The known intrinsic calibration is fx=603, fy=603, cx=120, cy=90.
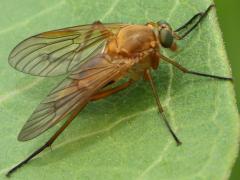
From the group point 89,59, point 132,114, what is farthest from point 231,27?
point 132,114

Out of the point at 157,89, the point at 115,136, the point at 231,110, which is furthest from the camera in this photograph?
the point at 157,89

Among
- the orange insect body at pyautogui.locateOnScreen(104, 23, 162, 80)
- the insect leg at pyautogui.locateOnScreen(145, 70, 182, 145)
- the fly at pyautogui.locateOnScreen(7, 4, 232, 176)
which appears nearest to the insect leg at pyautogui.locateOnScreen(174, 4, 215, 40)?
the fly at pyautogui.locateOnScreen(7, 4, 232, 176)

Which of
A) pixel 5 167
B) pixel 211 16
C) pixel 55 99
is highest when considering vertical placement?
pixel 211 16

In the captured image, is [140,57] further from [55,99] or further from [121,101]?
[55,99]

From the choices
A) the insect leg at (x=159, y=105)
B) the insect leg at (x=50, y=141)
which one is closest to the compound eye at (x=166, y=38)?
the insect leg at (x=159, y=105)

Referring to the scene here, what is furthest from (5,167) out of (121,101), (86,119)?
(121,101)

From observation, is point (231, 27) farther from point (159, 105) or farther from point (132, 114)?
point (132, 114)
